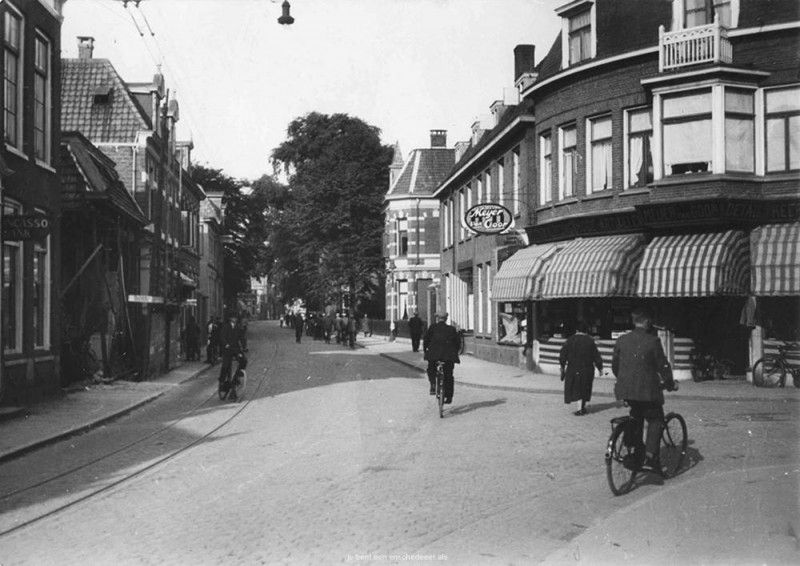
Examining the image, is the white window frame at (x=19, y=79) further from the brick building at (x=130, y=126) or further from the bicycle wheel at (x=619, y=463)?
the bicycle wheel at (x=619, y=463)

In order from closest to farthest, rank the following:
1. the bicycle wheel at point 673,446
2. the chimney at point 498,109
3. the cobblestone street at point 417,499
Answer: the cobblestone street at point 417,499
the bicycle wheel at point 673,446
the chimney at point 498,109

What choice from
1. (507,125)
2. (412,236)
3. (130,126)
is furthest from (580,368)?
(412,236)

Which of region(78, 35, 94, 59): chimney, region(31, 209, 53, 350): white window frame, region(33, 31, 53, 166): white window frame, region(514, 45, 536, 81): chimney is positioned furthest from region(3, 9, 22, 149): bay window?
region(514, 45, 536, 81): chimney

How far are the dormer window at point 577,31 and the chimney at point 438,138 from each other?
115 ft

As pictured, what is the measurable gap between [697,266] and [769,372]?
2654 millimetres

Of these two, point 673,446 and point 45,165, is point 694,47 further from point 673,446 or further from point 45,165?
point 45,165

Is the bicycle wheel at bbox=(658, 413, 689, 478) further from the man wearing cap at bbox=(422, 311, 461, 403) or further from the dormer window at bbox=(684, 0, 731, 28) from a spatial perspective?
the dormer window at bbox=(684, 0, 731, 28)

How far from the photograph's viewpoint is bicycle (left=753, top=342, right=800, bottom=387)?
1812 centimetres

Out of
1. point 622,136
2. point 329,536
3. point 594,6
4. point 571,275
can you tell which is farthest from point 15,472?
point 594,6

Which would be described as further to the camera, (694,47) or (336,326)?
(336,326)

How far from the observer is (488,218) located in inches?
966

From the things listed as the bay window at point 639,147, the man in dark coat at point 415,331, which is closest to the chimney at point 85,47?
the man in dark coat at point 415,331

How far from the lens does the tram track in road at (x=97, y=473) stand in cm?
746

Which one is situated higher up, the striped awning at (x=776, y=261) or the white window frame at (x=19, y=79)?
the white window frame at (x=19, y=79)
